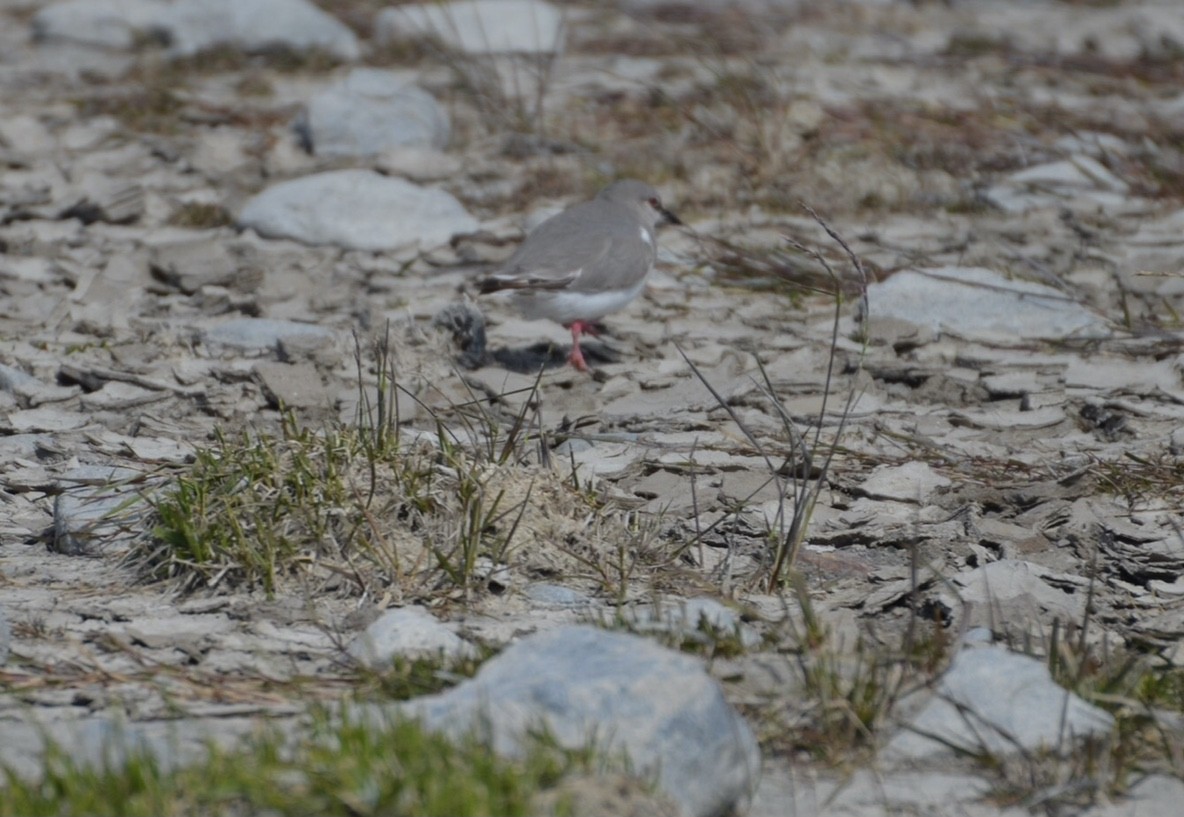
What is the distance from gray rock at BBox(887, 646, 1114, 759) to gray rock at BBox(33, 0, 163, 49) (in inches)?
323

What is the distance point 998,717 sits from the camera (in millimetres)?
2777

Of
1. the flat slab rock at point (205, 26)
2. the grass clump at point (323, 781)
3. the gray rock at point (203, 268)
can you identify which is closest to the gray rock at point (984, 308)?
the gray rock at point (203, 268)

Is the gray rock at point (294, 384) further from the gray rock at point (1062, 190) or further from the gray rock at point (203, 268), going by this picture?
the gray rock at point (1062, 190)

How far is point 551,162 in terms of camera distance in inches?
300

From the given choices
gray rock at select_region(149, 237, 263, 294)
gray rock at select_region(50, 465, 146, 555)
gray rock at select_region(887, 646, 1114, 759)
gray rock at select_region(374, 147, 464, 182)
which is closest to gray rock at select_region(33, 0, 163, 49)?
gray rock at select_region(374, 147, 464, 182)

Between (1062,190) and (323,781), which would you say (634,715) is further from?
(1062,190)

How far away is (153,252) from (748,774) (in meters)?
4.53

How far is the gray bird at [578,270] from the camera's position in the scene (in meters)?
5.50

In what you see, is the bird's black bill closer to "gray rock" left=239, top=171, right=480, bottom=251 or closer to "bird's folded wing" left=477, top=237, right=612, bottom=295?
"bird's folded wing" left=477, top=237, right=612, bottom=295

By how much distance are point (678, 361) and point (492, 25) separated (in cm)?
462

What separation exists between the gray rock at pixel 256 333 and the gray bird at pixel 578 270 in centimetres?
62

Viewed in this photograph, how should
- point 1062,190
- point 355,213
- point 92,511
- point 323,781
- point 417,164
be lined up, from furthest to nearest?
1. point 417,164
2. point 1062,190
3. point 355,213
4. point 92,511
5. point 323,781

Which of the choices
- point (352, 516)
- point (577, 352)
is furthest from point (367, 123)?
point (352, 516)

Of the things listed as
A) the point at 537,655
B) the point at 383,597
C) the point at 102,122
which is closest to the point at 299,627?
the point at 383,597
